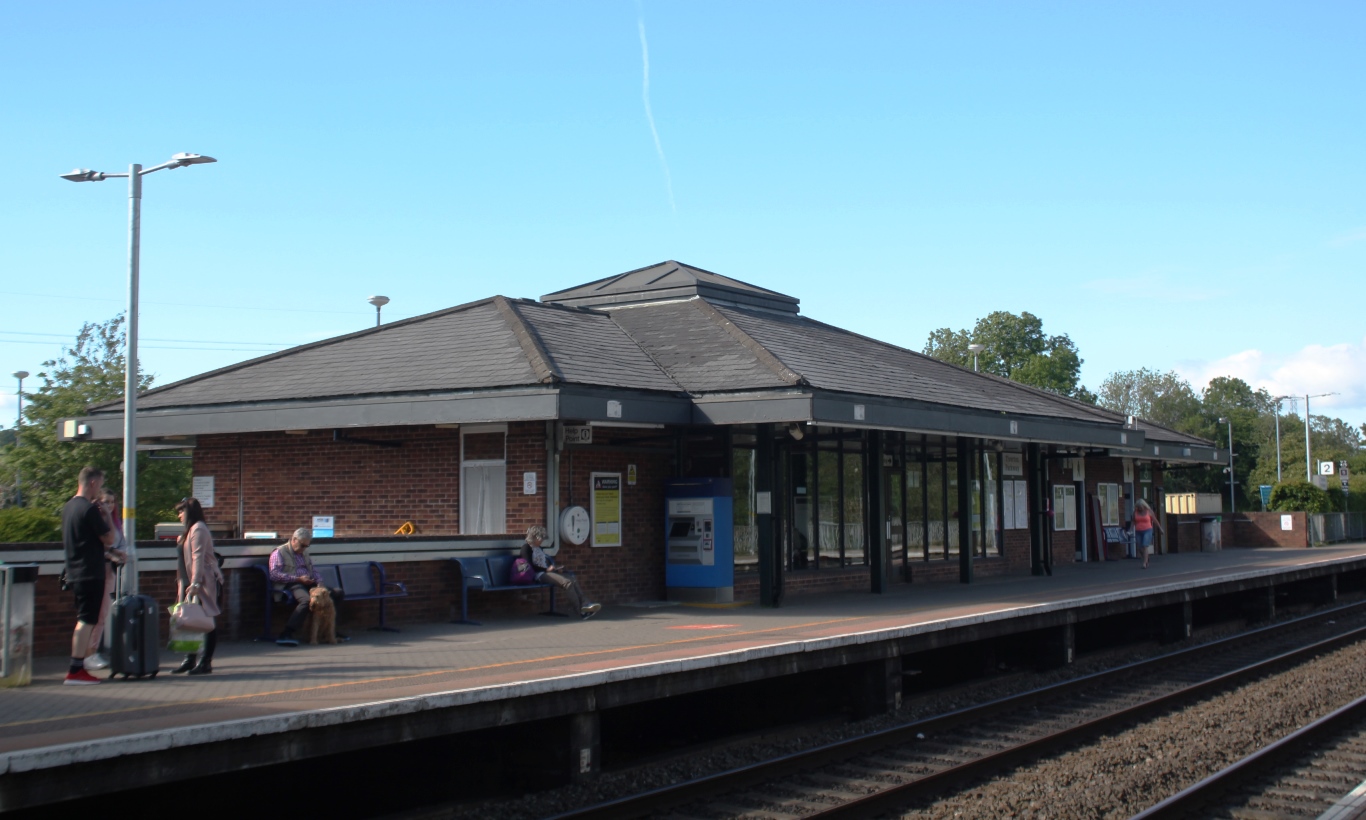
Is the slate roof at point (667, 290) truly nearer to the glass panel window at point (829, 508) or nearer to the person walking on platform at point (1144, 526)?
the glass panel window at point (829, 508)

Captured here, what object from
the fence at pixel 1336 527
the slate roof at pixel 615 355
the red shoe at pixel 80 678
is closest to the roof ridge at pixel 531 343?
the slate roof at pixel 615 355

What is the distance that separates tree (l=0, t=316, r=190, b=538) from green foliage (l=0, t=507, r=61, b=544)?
16.2ft

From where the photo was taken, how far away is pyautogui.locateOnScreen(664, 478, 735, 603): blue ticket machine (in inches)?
612

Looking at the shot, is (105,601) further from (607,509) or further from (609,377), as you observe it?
(607,509)

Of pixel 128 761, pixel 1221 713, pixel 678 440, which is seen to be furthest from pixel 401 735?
pixel 678 440

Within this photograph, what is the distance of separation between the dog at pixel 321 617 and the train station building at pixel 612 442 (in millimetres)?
990

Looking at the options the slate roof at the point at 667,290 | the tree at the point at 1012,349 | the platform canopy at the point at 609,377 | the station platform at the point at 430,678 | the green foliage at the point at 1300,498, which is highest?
the tree at the point at 1012,349

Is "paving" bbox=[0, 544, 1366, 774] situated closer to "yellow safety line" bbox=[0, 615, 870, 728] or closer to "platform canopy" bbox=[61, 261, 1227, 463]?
"yellow safety line" bbox=[0, 615, 870, 728]

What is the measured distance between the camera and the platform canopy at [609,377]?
47.3ft

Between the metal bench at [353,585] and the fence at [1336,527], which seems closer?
the metal bench at [353,585]

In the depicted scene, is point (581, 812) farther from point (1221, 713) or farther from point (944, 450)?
point (944, 450)

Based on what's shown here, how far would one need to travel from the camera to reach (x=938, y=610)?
46.5 ft

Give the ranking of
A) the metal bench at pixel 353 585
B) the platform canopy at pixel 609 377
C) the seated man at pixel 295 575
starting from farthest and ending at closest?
the platform canopy at pixel 609 377
the metal bench at pixel 353 585
the seated man at pixel 295 575

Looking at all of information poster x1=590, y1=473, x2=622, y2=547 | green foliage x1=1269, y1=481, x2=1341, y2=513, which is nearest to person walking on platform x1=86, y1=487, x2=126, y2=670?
information poster x1=590, y1=473, x2=622, y2=547
